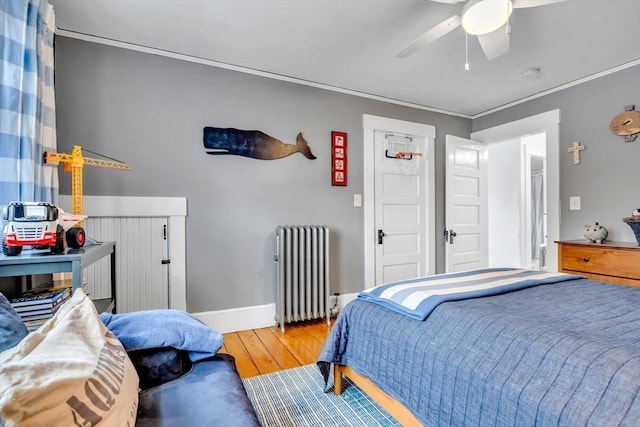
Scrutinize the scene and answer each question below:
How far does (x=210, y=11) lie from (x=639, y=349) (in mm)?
2553

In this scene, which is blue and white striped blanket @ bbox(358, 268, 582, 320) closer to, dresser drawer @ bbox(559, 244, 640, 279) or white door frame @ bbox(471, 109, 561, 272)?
dresser drawer @ bbox(559, 244, 640, 279)

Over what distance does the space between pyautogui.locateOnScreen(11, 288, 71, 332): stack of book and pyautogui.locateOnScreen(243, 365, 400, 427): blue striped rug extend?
3.51 feet

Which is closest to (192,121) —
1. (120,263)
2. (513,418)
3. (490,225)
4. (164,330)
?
(120,263)

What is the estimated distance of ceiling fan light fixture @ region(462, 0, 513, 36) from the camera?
1.49m

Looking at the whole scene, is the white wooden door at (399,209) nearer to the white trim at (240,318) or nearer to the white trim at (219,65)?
the white trim at (219,65)

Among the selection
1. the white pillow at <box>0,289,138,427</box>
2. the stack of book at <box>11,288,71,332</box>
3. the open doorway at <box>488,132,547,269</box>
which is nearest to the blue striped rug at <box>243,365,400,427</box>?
the white pillow at <box>0,289,138,427</box>

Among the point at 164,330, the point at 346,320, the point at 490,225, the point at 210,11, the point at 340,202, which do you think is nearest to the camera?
the point at 164,330

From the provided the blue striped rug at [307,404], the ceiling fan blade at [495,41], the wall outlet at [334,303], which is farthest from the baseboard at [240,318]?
the ceiling fan blade at [495,41]

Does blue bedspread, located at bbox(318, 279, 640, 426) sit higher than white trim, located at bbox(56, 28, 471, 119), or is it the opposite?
white trim, located at bbox(56, 28, 471, 119)

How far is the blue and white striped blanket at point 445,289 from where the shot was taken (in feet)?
4.41

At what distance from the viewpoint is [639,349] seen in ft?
2.91

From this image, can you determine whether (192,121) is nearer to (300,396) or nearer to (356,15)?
(356,15)

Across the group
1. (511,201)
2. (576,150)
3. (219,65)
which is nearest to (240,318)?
(219,65)

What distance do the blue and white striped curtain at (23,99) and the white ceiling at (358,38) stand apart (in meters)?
0.48
